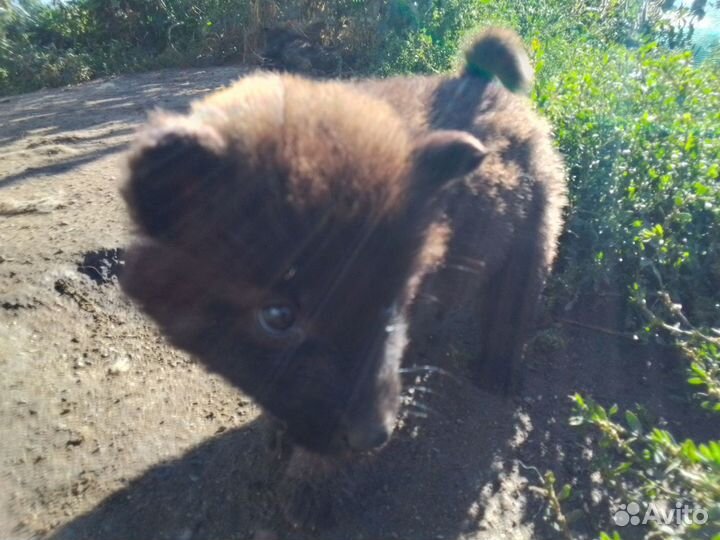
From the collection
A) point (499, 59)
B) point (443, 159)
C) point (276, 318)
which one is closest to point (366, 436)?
point (276, 318)

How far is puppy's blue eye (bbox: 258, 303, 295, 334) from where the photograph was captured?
7.55 feet

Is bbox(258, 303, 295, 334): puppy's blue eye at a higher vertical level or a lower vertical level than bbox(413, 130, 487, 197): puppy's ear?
lower

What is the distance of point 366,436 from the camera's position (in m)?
2.23

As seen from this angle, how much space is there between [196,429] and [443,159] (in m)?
1.92

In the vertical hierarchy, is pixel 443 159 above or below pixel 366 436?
above

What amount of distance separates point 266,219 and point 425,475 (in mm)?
1561

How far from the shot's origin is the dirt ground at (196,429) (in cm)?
267

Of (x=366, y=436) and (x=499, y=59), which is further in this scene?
(x=499, y=59)

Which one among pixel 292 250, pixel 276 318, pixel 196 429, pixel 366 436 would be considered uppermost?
pixel 292 250

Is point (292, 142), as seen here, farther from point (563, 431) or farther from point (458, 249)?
point (563, 431)

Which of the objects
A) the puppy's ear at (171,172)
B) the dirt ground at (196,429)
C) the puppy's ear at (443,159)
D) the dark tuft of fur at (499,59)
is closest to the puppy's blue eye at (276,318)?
the puppy's ear at (171,172)

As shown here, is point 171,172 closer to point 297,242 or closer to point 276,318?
point 297,242

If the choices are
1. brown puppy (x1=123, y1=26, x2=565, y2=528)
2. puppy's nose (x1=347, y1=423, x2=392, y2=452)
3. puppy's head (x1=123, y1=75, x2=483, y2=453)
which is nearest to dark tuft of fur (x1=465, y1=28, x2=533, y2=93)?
brown puppy (x1=123, y1=26, x2=565, y2=528)

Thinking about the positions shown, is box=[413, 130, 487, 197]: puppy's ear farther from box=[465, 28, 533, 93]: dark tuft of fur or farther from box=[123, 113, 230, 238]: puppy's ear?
box=[465, 28, 533, 93]: dark tuft of fur
